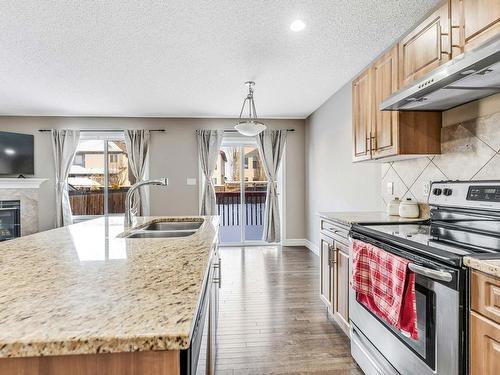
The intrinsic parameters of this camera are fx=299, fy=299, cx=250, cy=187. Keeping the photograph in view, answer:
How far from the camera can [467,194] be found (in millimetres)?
1734

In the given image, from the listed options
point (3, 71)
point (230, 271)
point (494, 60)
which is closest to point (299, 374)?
point (494, 60)

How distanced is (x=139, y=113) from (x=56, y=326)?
16.9 feet

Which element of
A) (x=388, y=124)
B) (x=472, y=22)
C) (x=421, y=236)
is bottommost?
(x=421, y=236)

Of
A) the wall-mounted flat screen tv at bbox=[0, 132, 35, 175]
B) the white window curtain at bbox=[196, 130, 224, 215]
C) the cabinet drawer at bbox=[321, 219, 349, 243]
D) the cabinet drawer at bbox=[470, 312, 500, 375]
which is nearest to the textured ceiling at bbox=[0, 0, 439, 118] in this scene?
the wall-mounted flat screen tv at bbox=[0, 132, 35, 175]

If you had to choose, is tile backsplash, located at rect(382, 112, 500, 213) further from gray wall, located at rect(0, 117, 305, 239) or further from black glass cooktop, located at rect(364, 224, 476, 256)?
gray wall, located at rect(0, 117, 305, 239)

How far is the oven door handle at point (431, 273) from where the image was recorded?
1241mm

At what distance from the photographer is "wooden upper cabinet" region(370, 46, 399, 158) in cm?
221

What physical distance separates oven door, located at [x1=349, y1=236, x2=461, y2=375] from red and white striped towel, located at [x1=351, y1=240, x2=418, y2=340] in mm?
45

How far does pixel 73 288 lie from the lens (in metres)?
0.80

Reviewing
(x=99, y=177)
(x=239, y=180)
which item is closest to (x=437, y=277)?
(x=239, y=180)

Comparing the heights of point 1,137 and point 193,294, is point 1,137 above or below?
above

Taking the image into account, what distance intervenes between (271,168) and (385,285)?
4.15 meters

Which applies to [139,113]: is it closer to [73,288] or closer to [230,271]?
[230,271]

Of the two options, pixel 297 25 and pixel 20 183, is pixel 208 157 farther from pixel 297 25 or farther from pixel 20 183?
pixel 297 25
